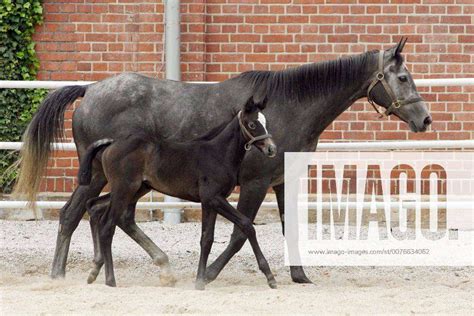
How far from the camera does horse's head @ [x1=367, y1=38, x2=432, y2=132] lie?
768 centimetres

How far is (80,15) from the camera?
33.7 ft

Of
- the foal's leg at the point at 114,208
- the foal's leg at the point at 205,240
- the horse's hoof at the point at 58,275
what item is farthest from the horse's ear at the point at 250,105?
the horse's hoof at the point at 58,275

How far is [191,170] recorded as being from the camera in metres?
7.33

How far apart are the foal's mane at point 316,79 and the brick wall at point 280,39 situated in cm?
Answer: 246

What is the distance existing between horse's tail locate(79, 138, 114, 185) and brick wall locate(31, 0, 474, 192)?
278 cm

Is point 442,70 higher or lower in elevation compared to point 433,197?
higher

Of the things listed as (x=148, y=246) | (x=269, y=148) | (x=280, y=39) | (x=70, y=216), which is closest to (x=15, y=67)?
(x=280, y=39)

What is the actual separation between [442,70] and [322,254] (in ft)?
7.98

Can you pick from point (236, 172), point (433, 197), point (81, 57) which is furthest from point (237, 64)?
point (236, 172)

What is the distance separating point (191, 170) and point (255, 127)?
1.86ft

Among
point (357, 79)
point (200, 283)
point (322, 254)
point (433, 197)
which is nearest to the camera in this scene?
point (200, 283)

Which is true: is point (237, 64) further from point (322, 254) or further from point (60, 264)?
point (60, 264)

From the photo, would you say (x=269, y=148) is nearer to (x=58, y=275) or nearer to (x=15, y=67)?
(x=58, y=275)

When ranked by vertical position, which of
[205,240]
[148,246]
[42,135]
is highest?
[42,135]
